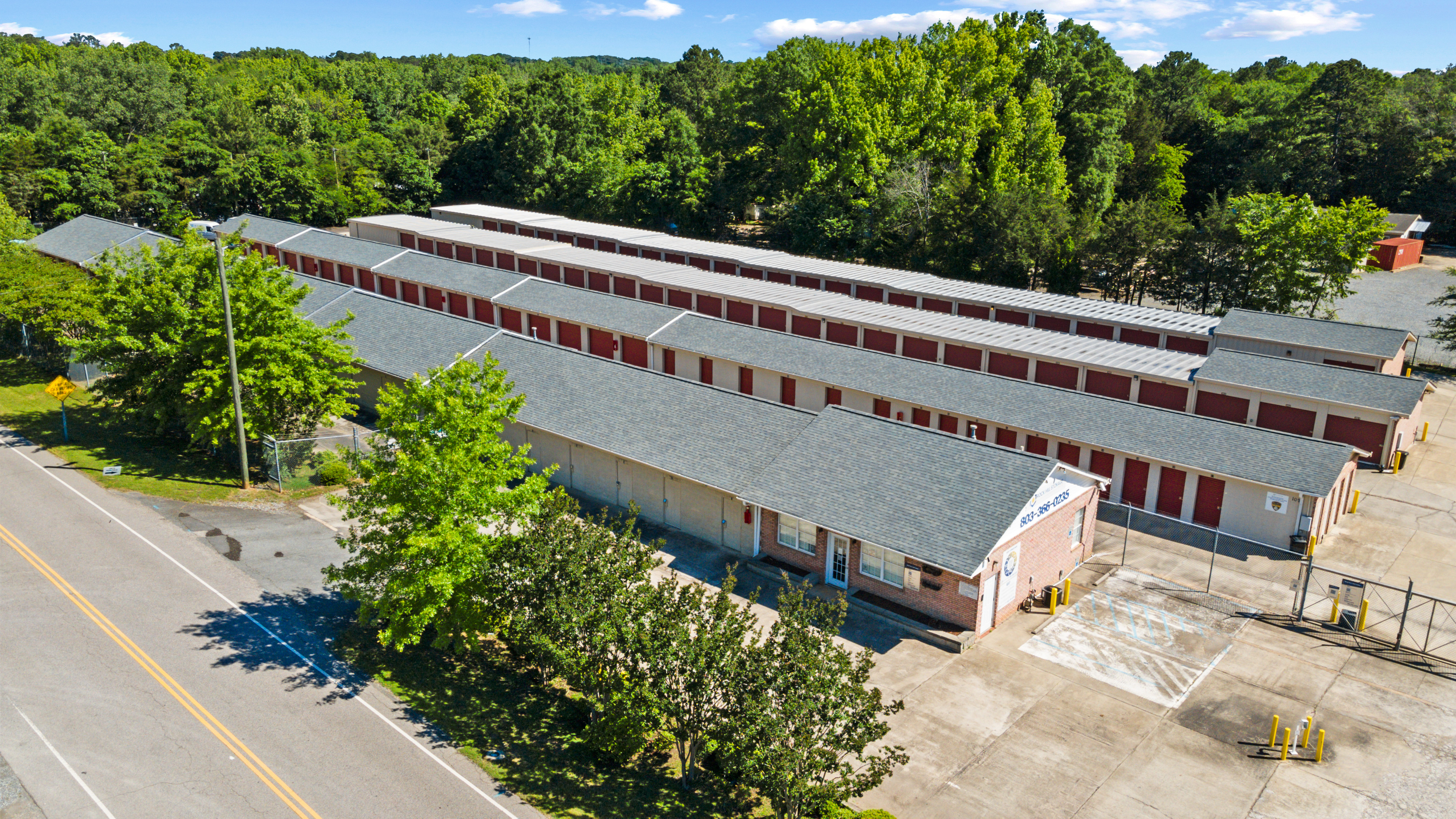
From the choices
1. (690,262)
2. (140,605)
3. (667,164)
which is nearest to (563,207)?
(667,164)

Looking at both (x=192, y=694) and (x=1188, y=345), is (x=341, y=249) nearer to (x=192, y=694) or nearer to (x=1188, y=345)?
(x=192, y=694)

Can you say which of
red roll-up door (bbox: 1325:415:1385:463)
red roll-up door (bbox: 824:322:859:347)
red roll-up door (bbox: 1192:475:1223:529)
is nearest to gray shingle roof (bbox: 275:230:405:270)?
red roll-up door (bbox: 824:322:859:347)

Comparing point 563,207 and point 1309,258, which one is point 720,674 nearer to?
point 1309,258

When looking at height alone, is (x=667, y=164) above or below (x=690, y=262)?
above

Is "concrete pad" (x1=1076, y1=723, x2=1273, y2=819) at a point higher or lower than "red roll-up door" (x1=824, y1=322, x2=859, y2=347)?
lower

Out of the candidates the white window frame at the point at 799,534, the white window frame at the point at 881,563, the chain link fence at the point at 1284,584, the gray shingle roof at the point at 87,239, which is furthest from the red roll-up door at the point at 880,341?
the gray shingle roof at the point at 87,239

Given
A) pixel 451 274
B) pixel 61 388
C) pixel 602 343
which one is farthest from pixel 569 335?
pixel 61 388

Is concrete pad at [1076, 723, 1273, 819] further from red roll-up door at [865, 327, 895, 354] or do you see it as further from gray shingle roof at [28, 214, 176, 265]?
gray shingle roof at [28, 214, 176, 265]
